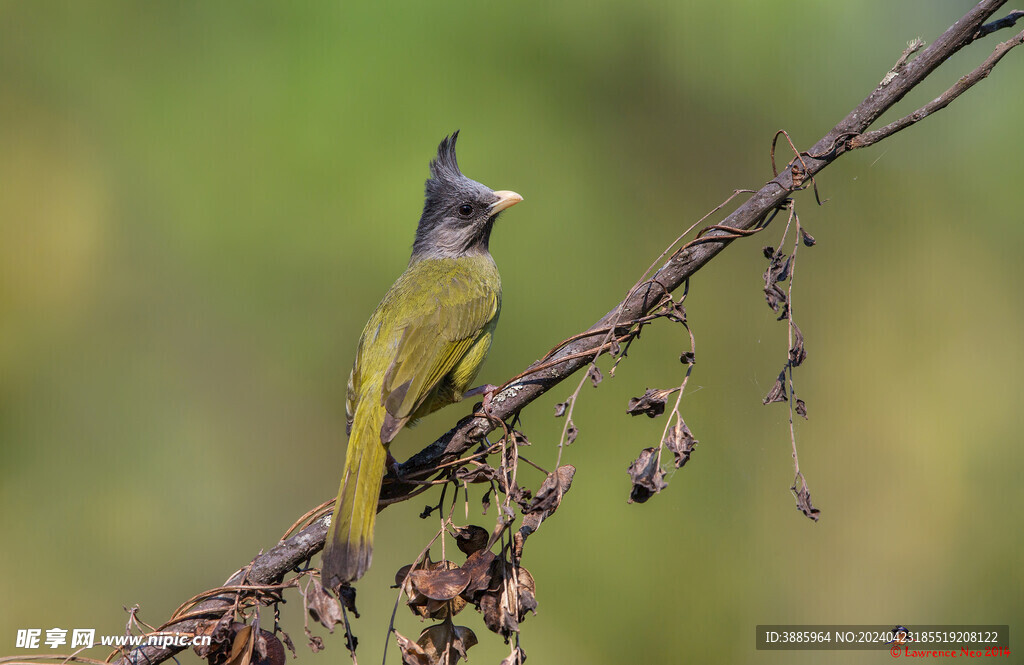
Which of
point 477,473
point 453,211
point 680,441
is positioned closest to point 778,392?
point 680,441

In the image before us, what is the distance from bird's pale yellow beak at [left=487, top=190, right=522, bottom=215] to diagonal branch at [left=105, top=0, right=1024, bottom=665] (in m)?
1.97

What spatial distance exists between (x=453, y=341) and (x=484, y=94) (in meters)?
2.91

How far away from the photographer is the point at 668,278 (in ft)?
7.57

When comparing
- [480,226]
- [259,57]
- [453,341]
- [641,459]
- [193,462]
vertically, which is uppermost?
[259,57]

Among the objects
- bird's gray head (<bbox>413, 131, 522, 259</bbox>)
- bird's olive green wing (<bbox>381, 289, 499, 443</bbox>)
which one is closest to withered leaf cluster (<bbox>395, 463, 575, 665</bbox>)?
bird's olive green wing (<bbox>381, 289, 499, 443</bbox>)

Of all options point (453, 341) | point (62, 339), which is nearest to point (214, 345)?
point (62, 339)

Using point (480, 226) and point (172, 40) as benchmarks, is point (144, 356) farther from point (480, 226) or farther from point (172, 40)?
point (480, 226)

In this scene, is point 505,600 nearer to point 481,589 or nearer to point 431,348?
point 481,589

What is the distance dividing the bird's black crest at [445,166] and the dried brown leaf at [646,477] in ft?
8.49

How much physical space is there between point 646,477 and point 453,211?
97.7 inches

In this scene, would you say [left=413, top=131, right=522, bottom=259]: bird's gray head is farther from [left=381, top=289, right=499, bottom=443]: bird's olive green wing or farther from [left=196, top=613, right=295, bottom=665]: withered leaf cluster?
[left=196, top=613, right=295, bottom=665]: withered leaf cluster

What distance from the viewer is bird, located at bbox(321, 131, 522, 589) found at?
249 cm

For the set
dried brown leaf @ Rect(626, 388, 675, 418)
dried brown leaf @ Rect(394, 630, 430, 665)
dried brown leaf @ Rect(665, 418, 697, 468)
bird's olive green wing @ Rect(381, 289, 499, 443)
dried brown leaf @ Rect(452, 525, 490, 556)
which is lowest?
dried brown leaf @ Rect(394, 630, 430, 665)

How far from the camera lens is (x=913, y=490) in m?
5.02
